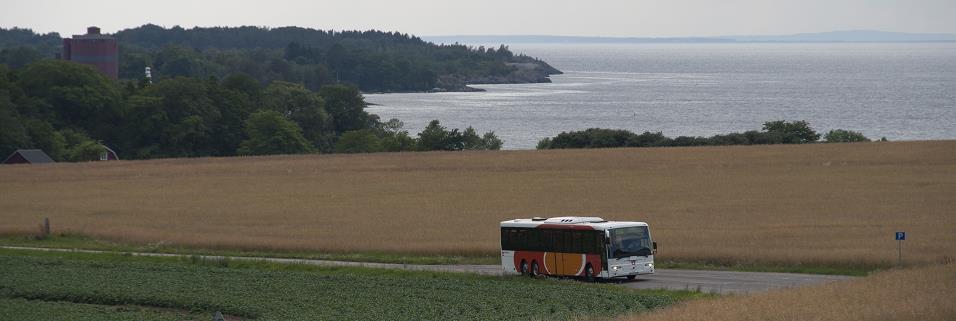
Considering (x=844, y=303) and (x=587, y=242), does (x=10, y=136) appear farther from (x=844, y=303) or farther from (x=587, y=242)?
(x=844, y=303)

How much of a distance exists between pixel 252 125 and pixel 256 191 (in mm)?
54763

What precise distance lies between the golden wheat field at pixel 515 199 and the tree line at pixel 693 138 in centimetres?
1393

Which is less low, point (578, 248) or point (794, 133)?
point (794, 133)

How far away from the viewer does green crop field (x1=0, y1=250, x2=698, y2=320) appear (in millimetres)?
29719

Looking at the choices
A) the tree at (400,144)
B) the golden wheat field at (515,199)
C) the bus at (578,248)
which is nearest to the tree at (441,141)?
the tree at (400,144)

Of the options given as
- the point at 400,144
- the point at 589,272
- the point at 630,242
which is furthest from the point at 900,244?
the point at 400,144

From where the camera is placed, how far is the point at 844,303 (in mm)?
27047

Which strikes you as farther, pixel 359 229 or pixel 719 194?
pixel 719 194

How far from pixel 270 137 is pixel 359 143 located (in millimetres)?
8497

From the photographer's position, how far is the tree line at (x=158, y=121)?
11844 centimetres

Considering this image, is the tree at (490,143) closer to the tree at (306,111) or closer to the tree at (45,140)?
the tree at (306,111)

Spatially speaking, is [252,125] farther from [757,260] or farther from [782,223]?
[757,260]

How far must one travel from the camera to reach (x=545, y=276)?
38.4 meters

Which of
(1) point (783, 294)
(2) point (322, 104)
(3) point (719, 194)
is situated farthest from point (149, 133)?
(1) point (783, 294)
